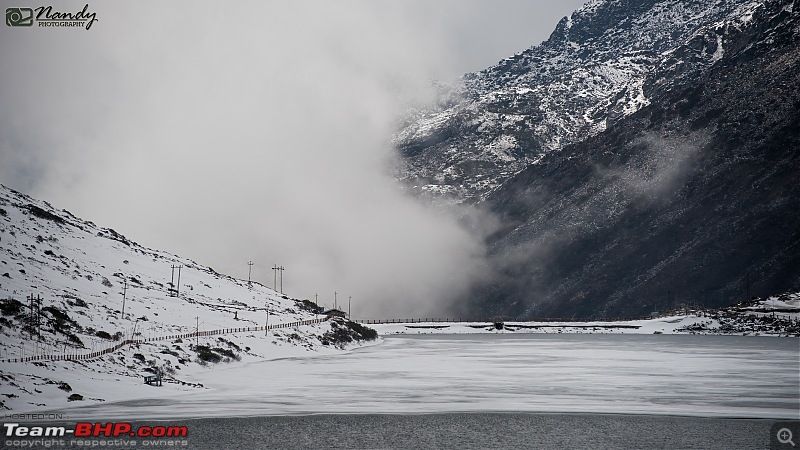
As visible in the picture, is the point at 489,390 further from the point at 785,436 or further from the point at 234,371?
the point at 234,371

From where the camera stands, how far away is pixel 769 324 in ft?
622

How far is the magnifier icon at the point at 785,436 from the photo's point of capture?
2980 cm

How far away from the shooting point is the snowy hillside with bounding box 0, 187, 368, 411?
4988cm

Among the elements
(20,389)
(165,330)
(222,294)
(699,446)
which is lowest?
(699,446)

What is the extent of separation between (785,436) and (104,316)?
76.3 meters

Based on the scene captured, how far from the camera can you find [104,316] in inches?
3406

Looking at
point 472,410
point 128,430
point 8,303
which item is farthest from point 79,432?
point 8,303

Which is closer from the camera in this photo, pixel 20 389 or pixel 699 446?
pixel 699 446

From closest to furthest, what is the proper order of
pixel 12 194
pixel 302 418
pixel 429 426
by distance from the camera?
1. pixel 429 426
2. pixel 302 418
3. pixel 12 194

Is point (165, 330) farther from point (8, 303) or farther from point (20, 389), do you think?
point (20, 389)

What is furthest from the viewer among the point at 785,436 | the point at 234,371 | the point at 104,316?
the point at 104,316

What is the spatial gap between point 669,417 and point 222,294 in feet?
442
